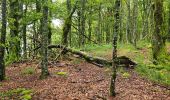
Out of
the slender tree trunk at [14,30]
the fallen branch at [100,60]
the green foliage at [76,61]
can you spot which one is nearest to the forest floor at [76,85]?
the fallen branch at [100,60]

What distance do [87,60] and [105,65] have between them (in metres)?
1.99

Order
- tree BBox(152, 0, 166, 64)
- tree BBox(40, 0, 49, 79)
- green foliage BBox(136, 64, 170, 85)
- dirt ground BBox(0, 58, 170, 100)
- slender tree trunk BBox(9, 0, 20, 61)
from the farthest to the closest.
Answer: slender tree trunk BBox(9, 0, 20, 61) → tree BBox(152, 0, 166, 64) → green foliage BBox(136, 64, 170, 85) → tree BBox(40, 0, 49, 79) → dirt ground BBox(0, 58, 170, 100)

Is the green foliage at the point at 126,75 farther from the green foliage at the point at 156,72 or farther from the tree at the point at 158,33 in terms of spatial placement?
the tree at the point at 158,33

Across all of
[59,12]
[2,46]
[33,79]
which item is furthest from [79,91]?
[59,12]

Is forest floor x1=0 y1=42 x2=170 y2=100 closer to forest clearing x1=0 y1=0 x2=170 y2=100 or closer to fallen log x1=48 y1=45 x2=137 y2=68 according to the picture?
forest clearing x1=0 y1=0 x2=170 y2=100

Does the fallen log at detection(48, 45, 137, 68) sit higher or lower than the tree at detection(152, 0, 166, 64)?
lower

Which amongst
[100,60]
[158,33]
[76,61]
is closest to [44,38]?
[100,60]

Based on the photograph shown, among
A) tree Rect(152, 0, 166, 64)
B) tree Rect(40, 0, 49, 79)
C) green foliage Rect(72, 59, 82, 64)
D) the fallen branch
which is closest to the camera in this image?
tree Rect(40, 0, 49, 79)

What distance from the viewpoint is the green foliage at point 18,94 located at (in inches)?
512

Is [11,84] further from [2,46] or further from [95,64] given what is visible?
[95,64]

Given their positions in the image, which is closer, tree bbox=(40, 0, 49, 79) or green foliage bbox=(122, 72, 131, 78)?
tree bbox=(40, 0, 49, 79)

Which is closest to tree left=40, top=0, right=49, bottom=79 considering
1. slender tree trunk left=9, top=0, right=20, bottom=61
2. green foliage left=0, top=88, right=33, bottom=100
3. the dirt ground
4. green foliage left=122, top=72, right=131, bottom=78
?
the dirt ground

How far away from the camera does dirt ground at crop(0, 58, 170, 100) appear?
41.9ft

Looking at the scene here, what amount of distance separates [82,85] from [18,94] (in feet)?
10.4
